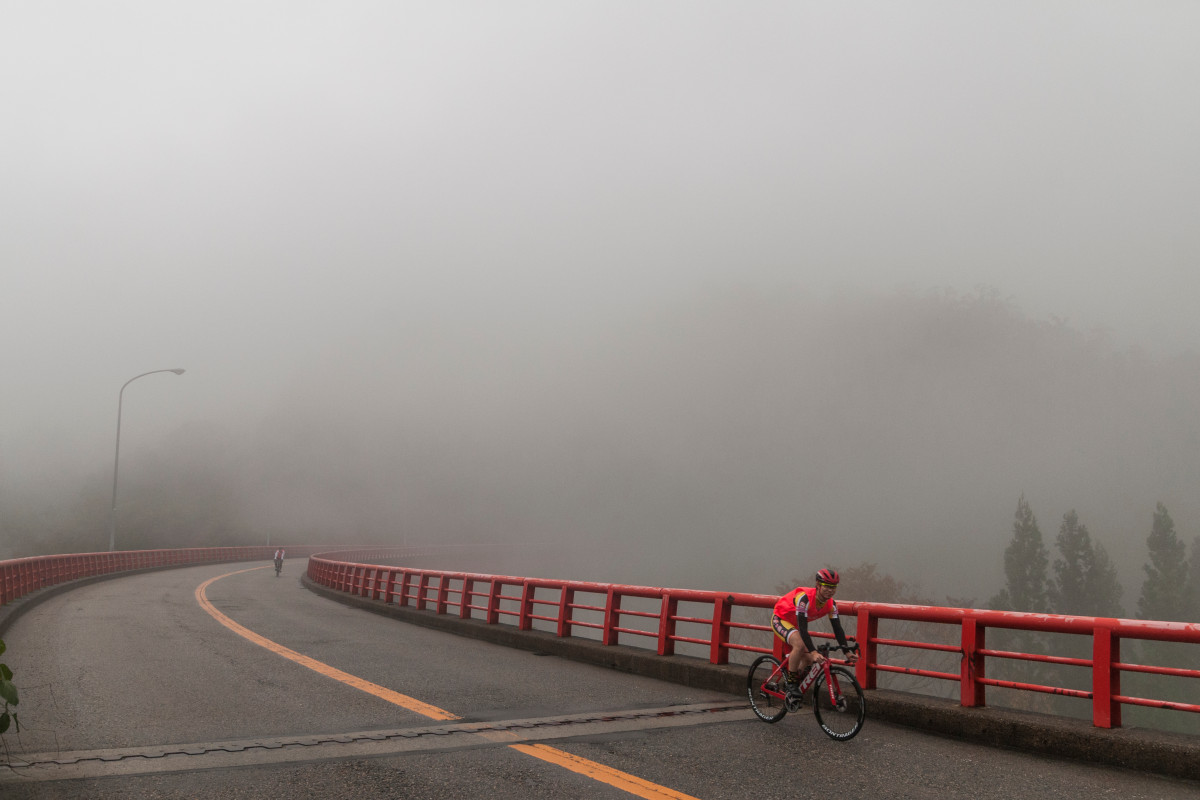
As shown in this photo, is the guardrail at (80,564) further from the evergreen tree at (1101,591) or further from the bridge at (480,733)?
the evergreen tree at (1101,591)

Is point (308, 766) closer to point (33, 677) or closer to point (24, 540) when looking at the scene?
point (33, 677)

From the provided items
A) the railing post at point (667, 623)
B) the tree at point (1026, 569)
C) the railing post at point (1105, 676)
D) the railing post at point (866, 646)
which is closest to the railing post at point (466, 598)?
the railing post at point (667, 623)

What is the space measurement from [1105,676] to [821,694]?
7.38 ft

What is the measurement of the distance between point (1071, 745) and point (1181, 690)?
104 m

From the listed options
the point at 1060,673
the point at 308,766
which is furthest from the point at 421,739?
the point at 1060,673

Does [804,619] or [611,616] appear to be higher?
[804,619]

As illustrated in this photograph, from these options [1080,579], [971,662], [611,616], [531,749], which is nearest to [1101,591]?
[1080,579]

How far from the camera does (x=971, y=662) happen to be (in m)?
7.87

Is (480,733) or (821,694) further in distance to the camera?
(821,694)

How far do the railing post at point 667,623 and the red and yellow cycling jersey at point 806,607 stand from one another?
3.43 m

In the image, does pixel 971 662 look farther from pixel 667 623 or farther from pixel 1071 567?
pixel 1071 567

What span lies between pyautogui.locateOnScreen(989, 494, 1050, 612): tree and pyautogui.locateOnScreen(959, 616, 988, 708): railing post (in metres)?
121

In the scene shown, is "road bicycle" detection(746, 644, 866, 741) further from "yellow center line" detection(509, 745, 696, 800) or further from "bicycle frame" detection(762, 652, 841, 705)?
"yellow center line" detection(509, 745, 696, 800)

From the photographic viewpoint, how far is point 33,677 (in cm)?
1054
